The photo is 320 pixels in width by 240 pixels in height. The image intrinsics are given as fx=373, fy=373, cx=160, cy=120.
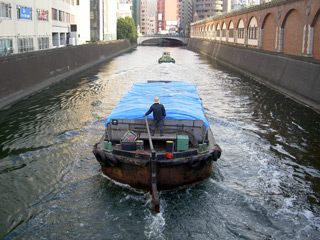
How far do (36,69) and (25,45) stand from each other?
755cm

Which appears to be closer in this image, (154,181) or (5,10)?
(154,181)

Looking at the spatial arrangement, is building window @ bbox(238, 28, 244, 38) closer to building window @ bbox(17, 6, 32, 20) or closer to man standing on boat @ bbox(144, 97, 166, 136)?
building window @ bbox(17, 6, 32, 20)

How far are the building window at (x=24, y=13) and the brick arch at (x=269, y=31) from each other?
95.3 feet

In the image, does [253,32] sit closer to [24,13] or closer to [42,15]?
[42,15]

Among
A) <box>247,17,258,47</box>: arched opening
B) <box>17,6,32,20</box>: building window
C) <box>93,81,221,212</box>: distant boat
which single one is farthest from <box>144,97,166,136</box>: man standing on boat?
<box>247,17,258,47</box>: arched opening

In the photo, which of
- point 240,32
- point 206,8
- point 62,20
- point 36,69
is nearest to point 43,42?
point 62,20

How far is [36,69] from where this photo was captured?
35625 mm

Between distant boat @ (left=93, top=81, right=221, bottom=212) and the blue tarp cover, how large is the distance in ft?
0.13

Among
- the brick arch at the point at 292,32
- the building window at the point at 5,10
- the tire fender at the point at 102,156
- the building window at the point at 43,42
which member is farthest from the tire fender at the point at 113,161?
the building window at the point at 43,42

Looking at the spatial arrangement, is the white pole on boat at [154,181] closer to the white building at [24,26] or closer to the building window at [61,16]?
the white building at [24,26]

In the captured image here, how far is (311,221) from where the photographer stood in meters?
12.2

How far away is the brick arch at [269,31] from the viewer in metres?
45.9

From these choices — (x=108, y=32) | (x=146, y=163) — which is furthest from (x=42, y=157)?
(x=108, y=32)

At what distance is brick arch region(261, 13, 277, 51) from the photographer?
45916mm
